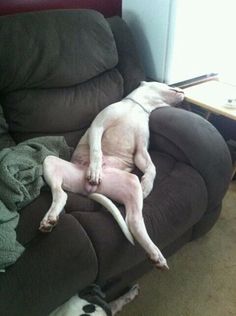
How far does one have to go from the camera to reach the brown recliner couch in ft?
4.06

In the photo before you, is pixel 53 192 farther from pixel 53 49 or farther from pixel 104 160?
pixel 53 49

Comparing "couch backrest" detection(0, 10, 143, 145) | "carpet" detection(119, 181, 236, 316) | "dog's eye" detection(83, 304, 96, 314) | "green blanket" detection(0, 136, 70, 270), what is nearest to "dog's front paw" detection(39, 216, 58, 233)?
"green blanket" detection(0, 136, 70, 270)

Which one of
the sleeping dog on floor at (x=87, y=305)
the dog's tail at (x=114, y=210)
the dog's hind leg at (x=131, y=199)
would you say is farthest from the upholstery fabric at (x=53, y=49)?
the sleeping dog on floor at (x=87, y=305)

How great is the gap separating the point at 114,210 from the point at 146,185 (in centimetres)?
23

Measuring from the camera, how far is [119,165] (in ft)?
5.72

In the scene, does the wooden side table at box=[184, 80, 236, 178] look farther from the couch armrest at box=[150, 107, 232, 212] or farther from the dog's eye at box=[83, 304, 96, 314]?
the dog's eye at box=[83, 304, 96, 314]

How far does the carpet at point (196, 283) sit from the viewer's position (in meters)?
1.56

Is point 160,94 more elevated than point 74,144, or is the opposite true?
point 160,94

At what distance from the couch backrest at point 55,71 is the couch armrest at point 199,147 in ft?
1.47

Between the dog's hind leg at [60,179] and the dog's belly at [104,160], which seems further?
the dog's belly at [104,160]

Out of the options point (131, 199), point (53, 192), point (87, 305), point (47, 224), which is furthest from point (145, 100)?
point (87, 305)

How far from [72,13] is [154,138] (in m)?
0.86

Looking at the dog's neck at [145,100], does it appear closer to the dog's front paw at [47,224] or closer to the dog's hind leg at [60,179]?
the dog's hind leg at [60,179]

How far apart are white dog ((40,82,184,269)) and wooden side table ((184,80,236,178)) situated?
14 centimetres
